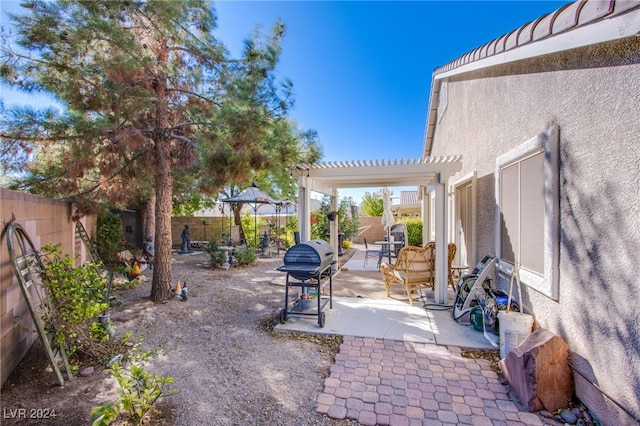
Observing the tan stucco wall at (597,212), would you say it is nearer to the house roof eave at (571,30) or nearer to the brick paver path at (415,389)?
the house roof eave at (571,30)

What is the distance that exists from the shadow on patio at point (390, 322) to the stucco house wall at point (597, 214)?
1087 millimetres

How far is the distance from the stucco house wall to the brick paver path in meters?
0.76

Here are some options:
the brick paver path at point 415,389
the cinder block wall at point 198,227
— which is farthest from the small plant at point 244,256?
the brick paver path at point 415,389

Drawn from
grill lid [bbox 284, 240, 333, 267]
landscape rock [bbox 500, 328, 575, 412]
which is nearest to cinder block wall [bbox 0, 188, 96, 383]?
grill lid [bbox 284, 240, 333, 267]

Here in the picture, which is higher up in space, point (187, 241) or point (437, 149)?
point (437, 149)

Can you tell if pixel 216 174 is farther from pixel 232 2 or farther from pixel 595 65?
pixel 595 65

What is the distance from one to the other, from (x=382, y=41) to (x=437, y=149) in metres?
4.44

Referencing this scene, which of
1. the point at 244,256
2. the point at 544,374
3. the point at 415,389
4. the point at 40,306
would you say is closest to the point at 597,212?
the point at 544,374

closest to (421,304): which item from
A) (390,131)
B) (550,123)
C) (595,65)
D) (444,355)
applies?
(444,355)

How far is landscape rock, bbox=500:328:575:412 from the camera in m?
2.95

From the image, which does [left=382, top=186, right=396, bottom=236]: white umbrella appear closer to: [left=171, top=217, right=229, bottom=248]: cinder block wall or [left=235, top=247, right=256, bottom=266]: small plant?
[left=235, top=247, right=256, bottom=266]: small plant

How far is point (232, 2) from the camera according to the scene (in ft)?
20.9

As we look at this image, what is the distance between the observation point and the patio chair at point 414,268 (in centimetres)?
595

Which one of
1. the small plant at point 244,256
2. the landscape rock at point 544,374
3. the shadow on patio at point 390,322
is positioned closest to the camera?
the landscape rock at point 544,374
